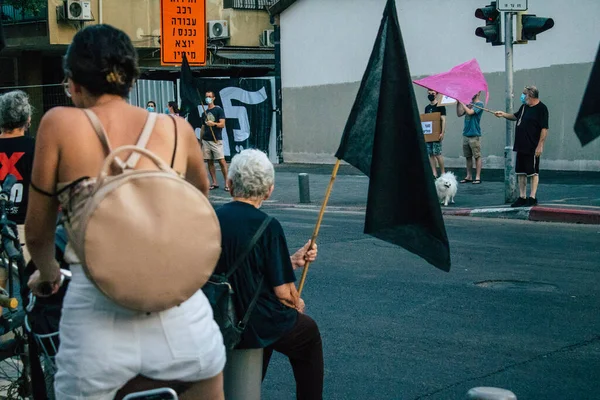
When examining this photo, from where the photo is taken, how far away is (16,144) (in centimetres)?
597

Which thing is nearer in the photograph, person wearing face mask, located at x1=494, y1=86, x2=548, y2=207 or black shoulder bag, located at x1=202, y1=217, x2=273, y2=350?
black shoulder bag, located at x1=202, y1=217, x2=273, y2=350

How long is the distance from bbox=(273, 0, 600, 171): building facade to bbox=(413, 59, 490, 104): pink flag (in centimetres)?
585

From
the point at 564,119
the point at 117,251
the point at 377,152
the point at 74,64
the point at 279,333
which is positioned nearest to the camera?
the point at 117,251

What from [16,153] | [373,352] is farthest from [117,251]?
[373,352]

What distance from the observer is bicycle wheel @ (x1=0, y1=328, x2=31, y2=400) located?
452 cm

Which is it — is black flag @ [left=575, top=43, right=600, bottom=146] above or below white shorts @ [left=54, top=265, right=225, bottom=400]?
above

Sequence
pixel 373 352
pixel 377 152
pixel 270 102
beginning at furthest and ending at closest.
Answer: pixel 270 102 < pixel 373 352 < pixel 377 152

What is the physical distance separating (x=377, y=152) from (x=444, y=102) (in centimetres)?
1711

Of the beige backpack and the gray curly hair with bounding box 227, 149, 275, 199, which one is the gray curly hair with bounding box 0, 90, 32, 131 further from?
the beige backpack

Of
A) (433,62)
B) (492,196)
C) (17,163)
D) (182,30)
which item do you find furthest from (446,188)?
(17,163)

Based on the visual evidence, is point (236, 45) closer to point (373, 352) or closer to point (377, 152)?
point (373, 352)

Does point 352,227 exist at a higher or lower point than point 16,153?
lower

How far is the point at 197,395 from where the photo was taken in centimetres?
293

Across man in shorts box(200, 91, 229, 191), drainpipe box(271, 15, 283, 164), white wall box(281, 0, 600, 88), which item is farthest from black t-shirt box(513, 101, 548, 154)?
drainpipe box(271, 15, 283, 164)
